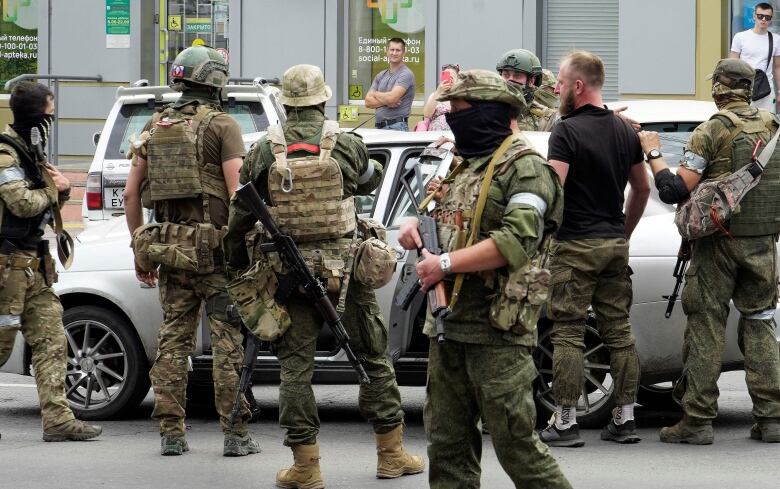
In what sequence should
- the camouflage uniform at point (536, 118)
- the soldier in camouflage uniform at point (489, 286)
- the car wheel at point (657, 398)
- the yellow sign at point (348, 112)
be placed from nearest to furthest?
1. the soldier in camouflage uniform at point (489, 286)
2. the car wheel at point (657, 398)
3. the camouflage uniform at point (536, 118)
4. the yellow sign at point (348, 112)

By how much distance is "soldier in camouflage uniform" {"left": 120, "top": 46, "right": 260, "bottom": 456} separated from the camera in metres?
7.04

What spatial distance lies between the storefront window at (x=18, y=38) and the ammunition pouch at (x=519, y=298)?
15.4 m

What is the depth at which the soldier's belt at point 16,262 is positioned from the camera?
24.5ft

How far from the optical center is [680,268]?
295 inches

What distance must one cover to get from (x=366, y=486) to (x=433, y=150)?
63.4 inches

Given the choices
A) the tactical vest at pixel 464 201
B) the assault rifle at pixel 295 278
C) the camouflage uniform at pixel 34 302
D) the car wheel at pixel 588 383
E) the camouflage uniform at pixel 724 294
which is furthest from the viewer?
the car wheel at pixel 588 383

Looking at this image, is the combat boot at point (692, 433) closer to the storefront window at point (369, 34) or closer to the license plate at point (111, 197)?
the license plate at point (111, 197)

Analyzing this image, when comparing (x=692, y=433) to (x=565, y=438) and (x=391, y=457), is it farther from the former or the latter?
(x=391, y=457)

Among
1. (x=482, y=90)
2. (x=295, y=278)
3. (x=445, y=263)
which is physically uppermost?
(x=482, y=90)

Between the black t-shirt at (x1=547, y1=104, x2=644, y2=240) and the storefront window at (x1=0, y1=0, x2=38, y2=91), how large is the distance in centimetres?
1358

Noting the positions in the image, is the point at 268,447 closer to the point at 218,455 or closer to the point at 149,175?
the point at 218,455

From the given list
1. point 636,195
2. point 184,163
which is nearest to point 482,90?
point 184,163

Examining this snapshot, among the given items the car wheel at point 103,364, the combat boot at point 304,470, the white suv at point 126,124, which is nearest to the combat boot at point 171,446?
the car wheel at point 103,364

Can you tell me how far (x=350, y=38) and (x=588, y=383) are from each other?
1149 cm
